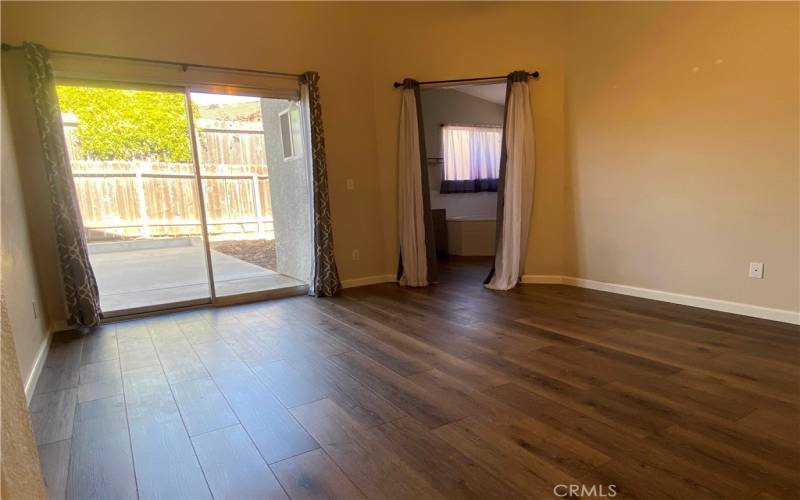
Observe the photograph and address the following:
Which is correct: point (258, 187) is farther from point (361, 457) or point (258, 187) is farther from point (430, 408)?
point (361, 457)

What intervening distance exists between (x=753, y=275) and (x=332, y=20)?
4057 mm

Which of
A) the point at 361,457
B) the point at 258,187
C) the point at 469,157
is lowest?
the point at 361,457

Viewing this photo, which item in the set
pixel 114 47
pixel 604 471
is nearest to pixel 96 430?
pixel 604 471

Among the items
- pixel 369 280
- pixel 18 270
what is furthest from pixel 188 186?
pixel 369 280

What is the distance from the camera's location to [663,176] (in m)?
3.31

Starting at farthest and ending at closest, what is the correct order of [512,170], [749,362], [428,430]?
[512,170]
[749,362]
[428,430]

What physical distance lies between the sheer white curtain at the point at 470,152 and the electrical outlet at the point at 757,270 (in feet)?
13.8

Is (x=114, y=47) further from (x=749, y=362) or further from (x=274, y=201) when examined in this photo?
(x=749, y=362)

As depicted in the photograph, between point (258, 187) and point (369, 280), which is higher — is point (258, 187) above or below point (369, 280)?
above

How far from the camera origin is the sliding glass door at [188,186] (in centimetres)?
370

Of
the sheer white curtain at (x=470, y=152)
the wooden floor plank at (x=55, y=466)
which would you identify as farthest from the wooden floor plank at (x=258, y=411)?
the sheer white curtain at (x=470, y=152)

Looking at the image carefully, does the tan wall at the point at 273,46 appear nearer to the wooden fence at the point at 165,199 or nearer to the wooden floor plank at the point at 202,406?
the wooden fence at the point at 165,199

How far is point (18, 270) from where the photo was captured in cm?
249

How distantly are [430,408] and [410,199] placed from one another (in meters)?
2.70
